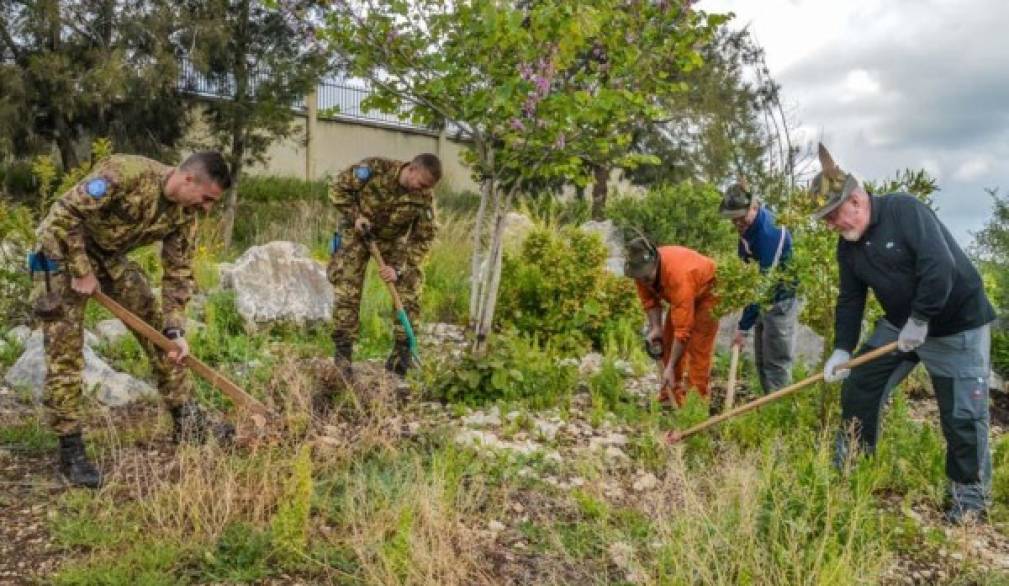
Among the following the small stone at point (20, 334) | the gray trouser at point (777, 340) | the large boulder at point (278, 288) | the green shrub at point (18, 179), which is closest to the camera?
the gray trouser at point (777, 340)

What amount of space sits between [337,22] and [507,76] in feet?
4.57

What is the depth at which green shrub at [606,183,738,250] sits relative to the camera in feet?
35.8

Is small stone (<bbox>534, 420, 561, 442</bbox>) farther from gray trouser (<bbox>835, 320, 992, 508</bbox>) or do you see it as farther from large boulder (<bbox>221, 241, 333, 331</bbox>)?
large boulder (<bbox>221, 241, 333, 331</bbox>)

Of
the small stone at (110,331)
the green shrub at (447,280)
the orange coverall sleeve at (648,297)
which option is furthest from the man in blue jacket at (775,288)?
the small stone at (110,331)

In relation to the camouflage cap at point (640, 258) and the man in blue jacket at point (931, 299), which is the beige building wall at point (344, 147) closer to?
the camouflage cap at point (640, 258)

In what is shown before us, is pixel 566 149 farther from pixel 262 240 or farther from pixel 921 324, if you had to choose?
pixel 262 240

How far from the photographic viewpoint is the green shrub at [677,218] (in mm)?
10914

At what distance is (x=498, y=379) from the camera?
564 centimetres

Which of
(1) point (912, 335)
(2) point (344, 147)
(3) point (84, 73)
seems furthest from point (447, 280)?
(2) point (344, 147)

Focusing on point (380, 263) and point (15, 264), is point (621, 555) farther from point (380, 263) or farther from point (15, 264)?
point (15, 264)

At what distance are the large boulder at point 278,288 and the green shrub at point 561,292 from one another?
1644mm

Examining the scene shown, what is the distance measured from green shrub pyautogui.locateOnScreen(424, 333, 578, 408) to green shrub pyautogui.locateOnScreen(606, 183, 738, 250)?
A: 16.9ft

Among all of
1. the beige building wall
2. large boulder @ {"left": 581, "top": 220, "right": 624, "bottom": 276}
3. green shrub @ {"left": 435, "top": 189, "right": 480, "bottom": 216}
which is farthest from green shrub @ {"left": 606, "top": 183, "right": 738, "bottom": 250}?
the beige building wall

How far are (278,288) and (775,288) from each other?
436cm
